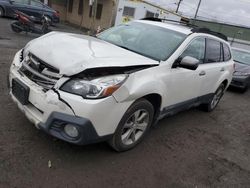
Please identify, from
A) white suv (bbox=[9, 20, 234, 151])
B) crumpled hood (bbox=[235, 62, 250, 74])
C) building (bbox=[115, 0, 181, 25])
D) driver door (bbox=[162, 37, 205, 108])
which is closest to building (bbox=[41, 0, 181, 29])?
building (bbox=[115, 0, 181, 25])

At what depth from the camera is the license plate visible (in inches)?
125

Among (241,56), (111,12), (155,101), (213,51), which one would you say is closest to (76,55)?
(155,101)

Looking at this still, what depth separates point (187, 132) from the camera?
195 inches

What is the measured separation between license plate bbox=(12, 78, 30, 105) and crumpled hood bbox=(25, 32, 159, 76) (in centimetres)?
40

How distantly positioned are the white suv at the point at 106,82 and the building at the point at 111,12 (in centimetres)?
1750

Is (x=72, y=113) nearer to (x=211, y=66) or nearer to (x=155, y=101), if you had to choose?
(x=155, y=101)

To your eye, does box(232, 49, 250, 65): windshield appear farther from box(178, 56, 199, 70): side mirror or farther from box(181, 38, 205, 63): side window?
box(178, 56, 199, 70): side mirror

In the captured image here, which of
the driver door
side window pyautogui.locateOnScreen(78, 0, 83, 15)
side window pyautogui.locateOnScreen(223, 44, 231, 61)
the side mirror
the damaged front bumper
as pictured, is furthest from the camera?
side window pyautogui.locateOnScreen(78, 0, 83, 15)

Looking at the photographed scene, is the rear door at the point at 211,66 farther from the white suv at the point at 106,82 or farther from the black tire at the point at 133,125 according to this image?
the black tire at the point at 133,125

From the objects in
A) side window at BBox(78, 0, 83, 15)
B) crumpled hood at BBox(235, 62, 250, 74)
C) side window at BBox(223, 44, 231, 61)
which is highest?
side window at BBox(223, 44, 231, 61)

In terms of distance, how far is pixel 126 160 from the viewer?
3.56 meters

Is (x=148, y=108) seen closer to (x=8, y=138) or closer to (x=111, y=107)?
(x=111, y=107)

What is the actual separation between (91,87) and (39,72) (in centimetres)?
73

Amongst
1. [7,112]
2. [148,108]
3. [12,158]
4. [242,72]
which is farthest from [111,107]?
[242,72]
